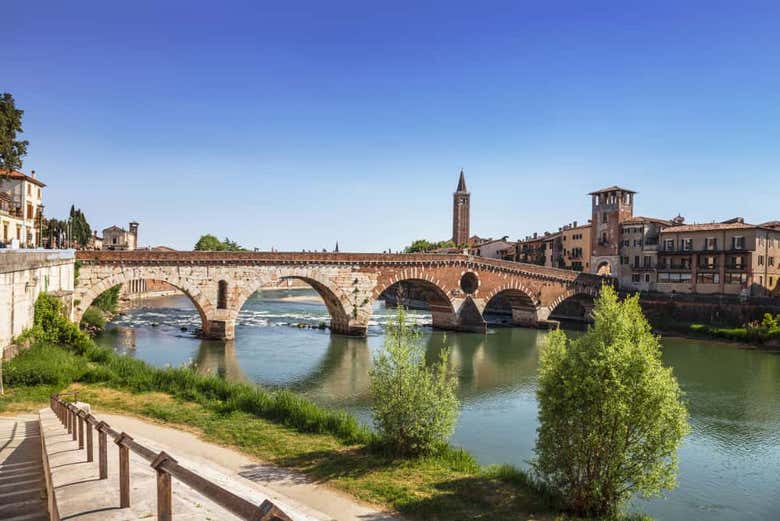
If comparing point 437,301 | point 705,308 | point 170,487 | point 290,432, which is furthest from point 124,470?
point 705,308

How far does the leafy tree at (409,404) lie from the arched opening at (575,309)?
45.5 meters

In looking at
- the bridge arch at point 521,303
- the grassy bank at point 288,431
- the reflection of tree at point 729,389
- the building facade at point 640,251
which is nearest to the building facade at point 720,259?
the building facade at point 640,251

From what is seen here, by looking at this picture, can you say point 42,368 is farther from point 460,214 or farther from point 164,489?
point 460,214

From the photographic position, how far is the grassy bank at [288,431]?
11.1m

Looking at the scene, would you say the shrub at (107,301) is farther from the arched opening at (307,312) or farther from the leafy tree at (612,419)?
the leafy tree at (612,419)

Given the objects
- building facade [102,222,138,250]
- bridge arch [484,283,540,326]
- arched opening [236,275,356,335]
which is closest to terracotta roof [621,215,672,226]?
bridge arch [484,283,540,326]

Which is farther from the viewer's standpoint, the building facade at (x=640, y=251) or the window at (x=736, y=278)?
the building facade at (x=640, y=251)

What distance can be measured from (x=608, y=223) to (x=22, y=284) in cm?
5668

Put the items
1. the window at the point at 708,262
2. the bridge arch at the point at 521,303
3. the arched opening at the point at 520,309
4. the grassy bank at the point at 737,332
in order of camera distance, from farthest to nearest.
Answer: the arched opening at the point at 520,309 < the window at the point at 708,262 < the bridge arch at the point at 521,303 < the grassy bank at the point at 737,332

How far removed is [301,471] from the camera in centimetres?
1197

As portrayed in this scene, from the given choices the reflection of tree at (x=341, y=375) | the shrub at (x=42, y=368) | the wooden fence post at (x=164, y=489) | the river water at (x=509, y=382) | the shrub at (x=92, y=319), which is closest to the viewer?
the wooden fence post at (x=164, y=489)

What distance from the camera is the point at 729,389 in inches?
1141

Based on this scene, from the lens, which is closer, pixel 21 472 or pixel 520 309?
pixel 21 472

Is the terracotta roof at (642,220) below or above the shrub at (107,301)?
above
